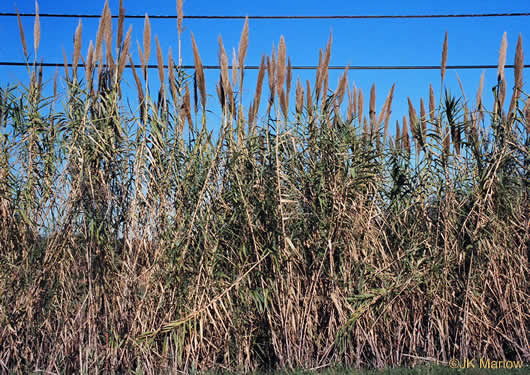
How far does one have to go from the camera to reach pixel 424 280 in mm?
3355

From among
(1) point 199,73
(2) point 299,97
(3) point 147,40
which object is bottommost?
(2) point 299,97

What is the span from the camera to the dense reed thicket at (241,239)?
3139 mm

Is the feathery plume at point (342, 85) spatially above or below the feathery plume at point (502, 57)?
below

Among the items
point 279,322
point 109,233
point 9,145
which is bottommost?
point 279,322

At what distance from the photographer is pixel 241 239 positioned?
3.27m

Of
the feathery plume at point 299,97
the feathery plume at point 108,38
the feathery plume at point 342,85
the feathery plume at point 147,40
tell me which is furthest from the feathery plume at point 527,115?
the feathery plume at point 108,38

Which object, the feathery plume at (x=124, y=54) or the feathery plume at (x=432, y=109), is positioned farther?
the feathery plume at (x=432, y=109)

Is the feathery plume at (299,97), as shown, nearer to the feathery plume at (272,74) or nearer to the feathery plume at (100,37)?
the feathery plume at (272,74)

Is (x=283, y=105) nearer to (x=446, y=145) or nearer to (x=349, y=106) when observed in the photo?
(x=349, y=106)

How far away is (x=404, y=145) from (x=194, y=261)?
2135mm

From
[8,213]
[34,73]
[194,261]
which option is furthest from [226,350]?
[34,73]

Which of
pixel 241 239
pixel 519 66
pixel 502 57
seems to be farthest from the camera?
pixel 502 57

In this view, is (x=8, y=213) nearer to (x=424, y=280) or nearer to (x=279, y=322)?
(x=279, y=322)

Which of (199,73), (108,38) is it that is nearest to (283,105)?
(199,73)
